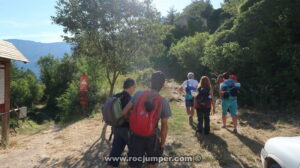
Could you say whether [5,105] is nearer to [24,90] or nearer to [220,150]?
[220,150]

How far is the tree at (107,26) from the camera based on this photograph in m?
5.89

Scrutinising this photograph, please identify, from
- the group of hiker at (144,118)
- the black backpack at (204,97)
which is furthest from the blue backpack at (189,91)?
the group of hiker at (144,118)

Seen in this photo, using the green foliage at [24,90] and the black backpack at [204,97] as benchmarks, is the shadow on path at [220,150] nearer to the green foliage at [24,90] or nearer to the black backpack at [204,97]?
the black backpack at [204,97]

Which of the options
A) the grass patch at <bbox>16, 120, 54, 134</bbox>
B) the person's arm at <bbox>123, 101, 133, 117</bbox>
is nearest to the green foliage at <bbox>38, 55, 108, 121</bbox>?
the grass patch at <bbox>16, 120, 54, 134</bbox>

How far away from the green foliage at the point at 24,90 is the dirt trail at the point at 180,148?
22.1 metres

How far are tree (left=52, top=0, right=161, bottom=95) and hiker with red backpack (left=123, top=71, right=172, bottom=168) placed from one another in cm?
342

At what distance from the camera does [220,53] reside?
10.6 m

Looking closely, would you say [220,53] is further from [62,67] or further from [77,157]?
[62,67]

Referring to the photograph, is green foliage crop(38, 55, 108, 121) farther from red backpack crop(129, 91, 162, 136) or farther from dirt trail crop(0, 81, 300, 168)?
red backpack crop(129, 91, 162, 136)

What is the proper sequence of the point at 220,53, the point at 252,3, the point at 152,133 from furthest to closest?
the point at 252,3 → the point at 220,53 → the point at 152,133

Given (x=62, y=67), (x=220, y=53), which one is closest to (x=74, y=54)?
(x=220, y=53)

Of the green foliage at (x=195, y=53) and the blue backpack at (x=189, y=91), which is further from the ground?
the green foliage at (x=195, y=53)

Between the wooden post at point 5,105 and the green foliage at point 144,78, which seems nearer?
the wooden post at point 5,105

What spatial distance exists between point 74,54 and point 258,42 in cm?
769
